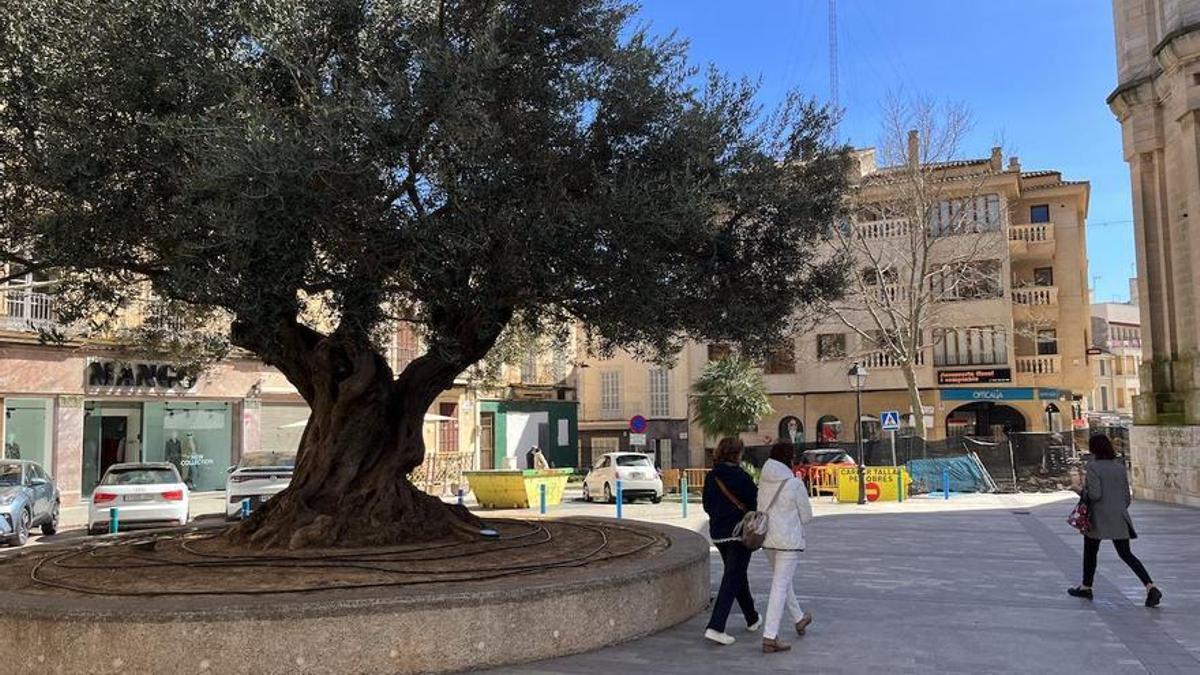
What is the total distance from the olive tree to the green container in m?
14.2

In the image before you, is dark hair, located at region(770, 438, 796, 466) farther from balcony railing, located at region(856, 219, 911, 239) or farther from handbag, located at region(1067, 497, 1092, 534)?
balcony railing, located at region(856, 219, 911, 239)

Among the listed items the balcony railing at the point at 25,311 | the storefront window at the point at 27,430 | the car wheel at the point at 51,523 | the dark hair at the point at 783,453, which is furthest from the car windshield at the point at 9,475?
the dark hair at the point at 783,453

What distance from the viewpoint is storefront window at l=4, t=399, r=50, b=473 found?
22953 millimetres

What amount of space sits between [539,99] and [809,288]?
332 centimetres

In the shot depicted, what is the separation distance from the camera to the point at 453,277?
7.35 m

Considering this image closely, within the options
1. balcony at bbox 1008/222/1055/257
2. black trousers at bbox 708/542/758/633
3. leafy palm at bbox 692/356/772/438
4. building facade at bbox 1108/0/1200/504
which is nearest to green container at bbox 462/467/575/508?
leafy palm at bbox 692/356/772/438

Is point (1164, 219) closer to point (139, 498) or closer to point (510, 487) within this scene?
point (510, 487)

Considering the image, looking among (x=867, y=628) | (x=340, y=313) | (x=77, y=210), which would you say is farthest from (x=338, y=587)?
(x=867, y=628)

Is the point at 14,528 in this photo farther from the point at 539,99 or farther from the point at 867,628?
the point at 867,628

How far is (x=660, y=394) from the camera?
44281 mm

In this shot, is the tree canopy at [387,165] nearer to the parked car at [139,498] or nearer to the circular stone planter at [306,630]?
the circular stone planter at [306,630]

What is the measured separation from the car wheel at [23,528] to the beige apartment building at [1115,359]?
2855 inches

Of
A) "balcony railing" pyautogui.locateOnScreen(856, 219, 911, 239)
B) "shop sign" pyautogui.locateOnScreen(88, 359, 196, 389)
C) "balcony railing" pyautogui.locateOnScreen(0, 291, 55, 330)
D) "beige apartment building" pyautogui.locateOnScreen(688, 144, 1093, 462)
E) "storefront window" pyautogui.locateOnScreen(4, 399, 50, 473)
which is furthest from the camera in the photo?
"beige apartment building" pyautogui.locateOnScreen(688, 144, 1093, 462)

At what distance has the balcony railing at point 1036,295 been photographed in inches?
1490
